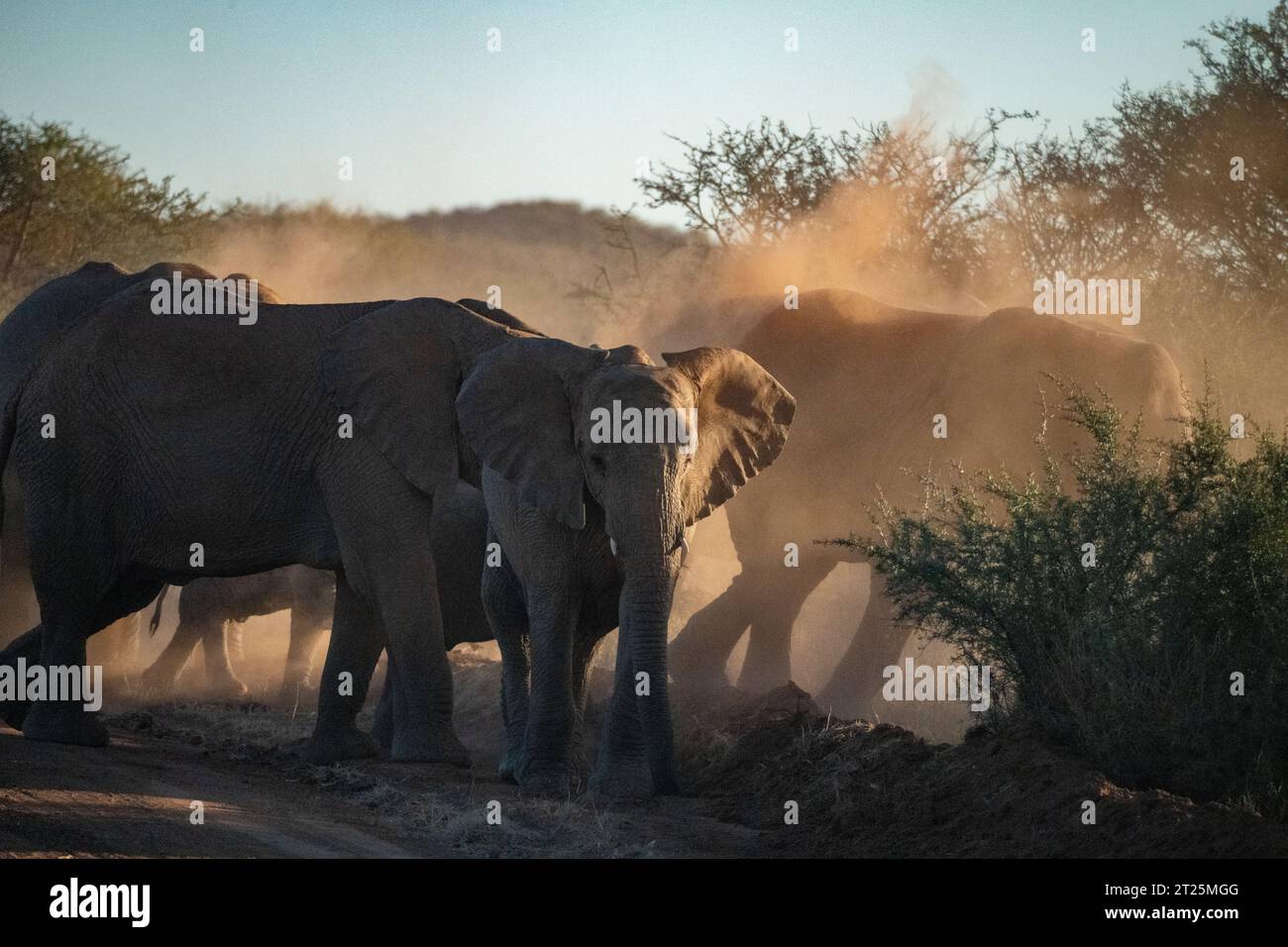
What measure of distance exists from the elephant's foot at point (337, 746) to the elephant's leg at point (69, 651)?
136 cm

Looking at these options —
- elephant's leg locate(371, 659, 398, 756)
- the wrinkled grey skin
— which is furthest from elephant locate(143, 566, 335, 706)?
the wrinkled grey skin

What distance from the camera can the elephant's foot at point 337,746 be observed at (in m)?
12.4

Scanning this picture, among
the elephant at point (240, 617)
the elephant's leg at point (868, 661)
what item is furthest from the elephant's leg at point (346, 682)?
the elephant's leg at point (868, 661)

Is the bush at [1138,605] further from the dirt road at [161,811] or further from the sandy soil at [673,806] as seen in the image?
the dirt road at [161,811]

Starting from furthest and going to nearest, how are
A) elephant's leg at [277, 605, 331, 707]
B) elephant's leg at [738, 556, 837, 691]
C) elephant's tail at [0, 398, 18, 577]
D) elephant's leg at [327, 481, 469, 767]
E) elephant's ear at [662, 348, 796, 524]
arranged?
elephant's leg at [738, 556, 837, 691] < elephant's leg at [277, 605, 331, 707] < elephant's tail at [0, 398, 18, 577] < elephant's leg at [327, 481, 469, 767] < elephant's ear at [662, 348, 796, 524]

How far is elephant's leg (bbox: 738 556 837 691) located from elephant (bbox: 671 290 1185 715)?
0.5 inches

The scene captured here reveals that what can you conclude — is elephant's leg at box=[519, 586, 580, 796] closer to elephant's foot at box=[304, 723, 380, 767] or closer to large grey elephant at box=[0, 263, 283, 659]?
elephant's foot at box=[304, 723, 380, 767]

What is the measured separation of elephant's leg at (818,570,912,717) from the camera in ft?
56.3

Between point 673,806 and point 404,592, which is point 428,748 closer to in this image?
point 404,592
